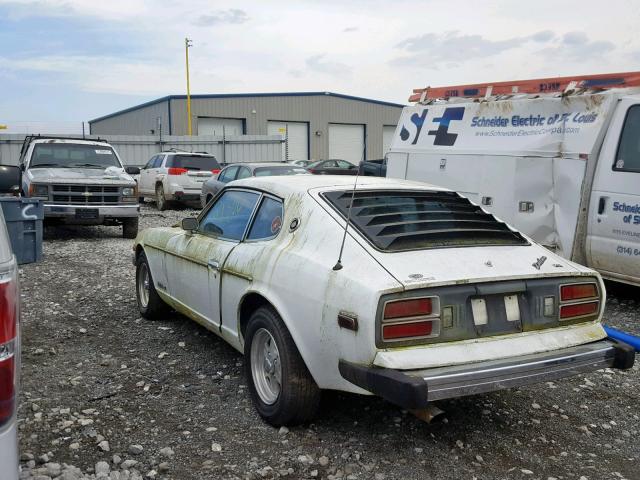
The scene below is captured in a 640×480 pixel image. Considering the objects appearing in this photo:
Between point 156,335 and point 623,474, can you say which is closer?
point 623,474

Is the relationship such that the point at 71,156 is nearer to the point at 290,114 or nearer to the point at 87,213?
the point at 87,213

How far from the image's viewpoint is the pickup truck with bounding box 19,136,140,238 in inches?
430

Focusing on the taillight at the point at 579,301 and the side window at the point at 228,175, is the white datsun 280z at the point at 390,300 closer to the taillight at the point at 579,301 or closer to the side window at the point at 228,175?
the taillight at the point at 579,301

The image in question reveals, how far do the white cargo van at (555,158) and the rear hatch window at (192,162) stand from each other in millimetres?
9821

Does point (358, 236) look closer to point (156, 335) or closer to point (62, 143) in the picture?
point (156, 335)

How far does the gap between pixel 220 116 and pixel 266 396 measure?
126 feet

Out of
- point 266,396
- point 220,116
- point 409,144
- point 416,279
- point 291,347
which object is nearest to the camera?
point 416,279

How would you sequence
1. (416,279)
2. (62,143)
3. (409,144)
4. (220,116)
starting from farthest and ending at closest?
(220,116), (62,143), (409,144), (416,279)

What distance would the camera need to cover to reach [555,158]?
23.0 feet

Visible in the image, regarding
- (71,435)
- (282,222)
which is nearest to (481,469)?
(282,222)

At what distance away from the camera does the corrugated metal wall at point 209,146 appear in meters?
28.3

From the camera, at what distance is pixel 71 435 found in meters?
3.62

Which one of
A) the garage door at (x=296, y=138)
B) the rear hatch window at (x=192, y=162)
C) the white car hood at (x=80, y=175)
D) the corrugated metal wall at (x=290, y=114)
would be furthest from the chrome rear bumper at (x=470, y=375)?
the garage door at (x=296, y=138)

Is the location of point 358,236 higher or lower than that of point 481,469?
higher
